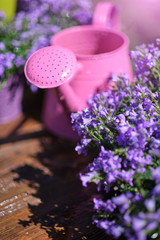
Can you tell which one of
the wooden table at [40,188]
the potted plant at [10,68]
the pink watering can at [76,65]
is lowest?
the wooden table at [40,188]

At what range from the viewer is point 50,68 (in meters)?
0.68

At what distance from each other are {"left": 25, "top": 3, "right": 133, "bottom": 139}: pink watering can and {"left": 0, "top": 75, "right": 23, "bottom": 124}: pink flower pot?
0.17 meters

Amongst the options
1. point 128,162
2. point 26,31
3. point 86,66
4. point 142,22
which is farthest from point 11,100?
point 142,22

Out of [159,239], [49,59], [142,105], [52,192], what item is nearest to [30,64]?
[49,59]

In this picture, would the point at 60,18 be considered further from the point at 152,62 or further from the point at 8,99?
the point at 152,62

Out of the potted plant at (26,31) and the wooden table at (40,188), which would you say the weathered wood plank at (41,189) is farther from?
the potted plant at (26,31)

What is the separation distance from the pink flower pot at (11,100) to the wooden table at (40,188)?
43mm

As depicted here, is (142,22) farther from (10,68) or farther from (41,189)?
(41,189)

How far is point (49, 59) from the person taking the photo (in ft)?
2.30

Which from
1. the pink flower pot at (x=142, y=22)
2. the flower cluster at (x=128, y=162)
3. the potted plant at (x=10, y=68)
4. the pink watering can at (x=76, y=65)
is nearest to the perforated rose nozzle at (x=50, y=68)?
the pink watering can at (x=76, y=65)

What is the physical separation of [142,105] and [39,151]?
0.56m

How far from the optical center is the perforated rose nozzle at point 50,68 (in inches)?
26.5

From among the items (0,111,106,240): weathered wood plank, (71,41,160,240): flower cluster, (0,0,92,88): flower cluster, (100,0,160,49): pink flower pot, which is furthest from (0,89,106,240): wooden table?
(100,0,160,49): pink flower pot

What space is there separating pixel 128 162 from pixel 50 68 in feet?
1.08
